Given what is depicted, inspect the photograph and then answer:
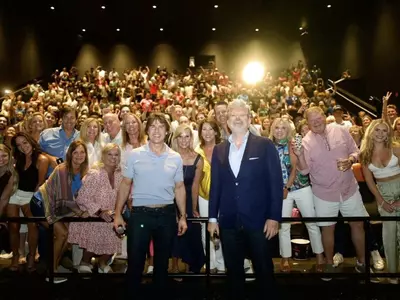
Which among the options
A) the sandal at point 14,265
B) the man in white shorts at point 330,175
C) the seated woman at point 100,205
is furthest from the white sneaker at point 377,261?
the sandal at point 14,265

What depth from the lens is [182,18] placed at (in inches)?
1008

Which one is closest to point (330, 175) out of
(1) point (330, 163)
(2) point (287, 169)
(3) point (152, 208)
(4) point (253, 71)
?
(1) point (330, 163)

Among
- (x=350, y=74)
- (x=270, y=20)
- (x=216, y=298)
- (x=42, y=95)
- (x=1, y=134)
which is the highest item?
(x=270, y=20)

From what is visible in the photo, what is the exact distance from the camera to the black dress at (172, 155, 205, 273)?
5008mm

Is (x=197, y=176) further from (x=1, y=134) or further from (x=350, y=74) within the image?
(x=350, y=74)

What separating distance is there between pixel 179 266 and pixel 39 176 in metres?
2.15

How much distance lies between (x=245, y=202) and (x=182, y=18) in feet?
77.3

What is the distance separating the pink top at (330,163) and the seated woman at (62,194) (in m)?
2.64

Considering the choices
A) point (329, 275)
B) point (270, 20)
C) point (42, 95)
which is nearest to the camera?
point (329, 275)

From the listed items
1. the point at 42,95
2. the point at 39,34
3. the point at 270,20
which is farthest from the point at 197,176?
the point at 270,20

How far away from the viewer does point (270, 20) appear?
25422 millimetres

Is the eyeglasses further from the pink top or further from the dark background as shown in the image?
the dark background

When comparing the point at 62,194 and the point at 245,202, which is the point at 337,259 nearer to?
the point at 245,202

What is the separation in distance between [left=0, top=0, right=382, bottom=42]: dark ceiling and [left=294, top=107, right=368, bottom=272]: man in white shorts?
63.1 feet
